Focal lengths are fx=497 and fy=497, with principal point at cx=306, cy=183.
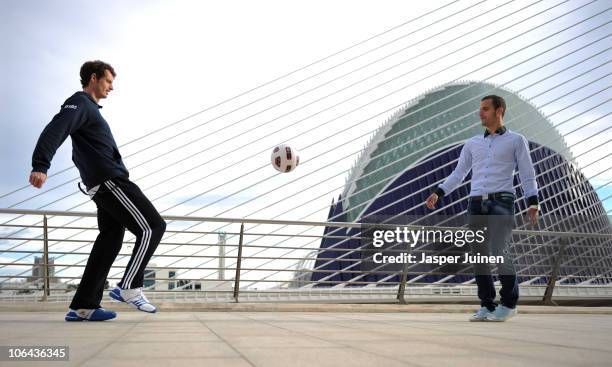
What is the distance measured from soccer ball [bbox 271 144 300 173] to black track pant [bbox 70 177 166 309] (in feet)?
8.92

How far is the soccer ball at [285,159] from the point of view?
5.51 meters

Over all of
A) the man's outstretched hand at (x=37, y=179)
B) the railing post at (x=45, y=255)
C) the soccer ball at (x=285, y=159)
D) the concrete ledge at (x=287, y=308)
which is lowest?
the concrete ledge at (x=287, y=308)

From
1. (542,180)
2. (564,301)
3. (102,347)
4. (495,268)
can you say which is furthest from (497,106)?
(542,180)

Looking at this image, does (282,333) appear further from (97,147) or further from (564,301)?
(564,301)

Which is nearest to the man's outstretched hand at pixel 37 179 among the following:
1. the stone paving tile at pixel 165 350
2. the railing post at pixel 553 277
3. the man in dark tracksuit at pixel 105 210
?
the man in dark tracksuit at pixel 105 210

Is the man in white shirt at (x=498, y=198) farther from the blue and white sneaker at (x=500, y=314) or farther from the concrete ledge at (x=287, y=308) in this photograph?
the concrete ledge at (x=287, y=308)

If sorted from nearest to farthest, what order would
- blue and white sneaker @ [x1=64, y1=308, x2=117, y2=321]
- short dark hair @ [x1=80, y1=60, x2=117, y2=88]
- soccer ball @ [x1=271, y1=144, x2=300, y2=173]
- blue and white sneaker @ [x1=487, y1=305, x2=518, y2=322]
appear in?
blue and white sneaker @ [x1=64, y1=308, x2=117, y2=321] < short dark hair @ [x1=80, y1=60, x2=117, y2=88] < blue and white sneaker @ [x1=487, y1=305, x2=518, y2=322] < soccer ball @ [x1=271, y1=144, x2=300, y2=173]

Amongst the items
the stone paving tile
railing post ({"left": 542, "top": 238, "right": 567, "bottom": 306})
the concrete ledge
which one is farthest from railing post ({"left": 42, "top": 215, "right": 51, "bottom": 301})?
railing post ({"left": 542, "top": 238, "right": 567, "bottom": 306})

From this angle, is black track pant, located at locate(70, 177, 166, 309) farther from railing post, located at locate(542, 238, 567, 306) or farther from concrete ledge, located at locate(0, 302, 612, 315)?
railing post, located at locate(542, 238, 567, 306)

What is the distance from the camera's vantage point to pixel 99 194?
2.77m

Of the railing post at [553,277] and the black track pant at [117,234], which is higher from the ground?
the black track pant at [117,234]

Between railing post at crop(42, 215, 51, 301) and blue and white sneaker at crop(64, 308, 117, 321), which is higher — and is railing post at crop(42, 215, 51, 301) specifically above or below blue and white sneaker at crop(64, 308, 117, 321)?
above

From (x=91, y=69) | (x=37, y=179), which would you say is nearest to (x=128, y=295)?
(x=37, y=179)

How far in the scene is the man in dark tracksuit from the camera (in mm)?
2730
